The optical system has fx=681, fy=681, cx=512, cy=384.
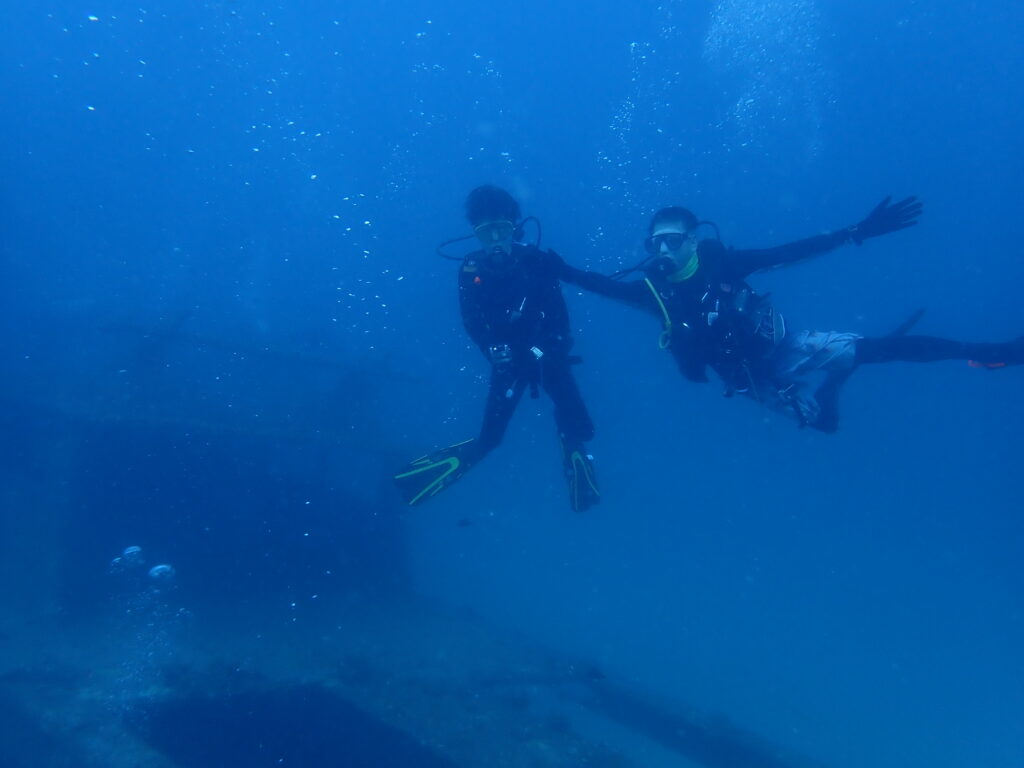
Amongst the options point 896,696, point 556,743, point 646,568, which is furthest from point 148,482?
point 646,568

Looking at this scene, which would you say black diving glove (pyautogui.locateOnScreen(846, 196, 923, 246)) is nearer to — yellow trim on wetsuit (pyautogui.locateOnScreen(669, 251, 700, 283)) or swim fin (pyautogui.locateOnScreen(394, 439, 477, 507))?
yellow trim on wetsuit (pyautogui.locateOnScreen(669, 251, 700, 283))

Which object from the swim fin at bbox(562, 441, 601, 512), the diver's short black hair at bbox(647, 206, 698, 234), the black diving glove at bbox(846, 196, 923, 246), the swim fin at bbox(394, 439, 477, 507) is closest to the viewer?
the black diving glove at bbox(846, 196, 923, 246)

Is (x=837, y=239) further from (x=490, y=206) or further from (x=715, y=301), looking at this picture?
(x=490, y=206)

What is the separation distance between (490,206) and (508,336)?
45.8 inches

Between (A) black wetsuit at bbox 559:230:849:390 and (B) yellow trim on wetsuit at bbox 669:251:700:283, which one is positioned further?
(B) yellow trim on wetsuit at bbox 669:251:700:283

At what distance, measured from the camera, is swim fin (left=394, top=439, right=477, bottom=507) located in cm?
633

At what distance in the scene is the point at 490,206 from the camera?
604cm

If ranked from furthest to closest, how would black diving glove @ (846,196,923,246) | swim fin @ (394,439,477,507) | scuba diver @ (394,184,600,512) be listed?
swim fin @ (394,439,477,507) → scuba diver @ (394,184,600,512) → black diving glove @ (846,196,923,246)

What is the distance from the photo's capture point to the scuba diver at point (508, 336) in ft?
19.9

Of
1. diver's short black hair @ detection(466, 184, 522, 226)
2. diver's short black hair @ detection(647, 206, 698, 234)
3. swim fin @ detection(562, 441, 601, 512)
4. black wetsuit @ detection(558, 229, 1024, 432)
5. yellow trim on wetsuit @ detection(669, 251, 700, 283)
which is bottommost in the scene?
swim fin @ detection(562, 441, 601, 512)

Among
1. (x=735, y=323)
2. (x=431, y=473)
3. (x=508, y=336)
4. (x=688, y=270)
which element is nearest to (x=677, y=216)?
(x=688, y=270)

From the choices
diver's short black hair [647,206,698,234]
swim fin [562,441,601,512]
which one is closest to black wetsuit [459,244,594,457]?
swim fin [562,441,601,512]

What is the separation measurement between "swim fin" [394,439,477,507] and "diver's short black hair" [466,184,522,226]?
2.18 m

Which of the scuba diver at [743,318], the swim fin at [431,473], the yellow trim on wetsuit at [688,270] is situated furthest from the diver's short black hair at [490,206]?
the swim fin at [431,473]
